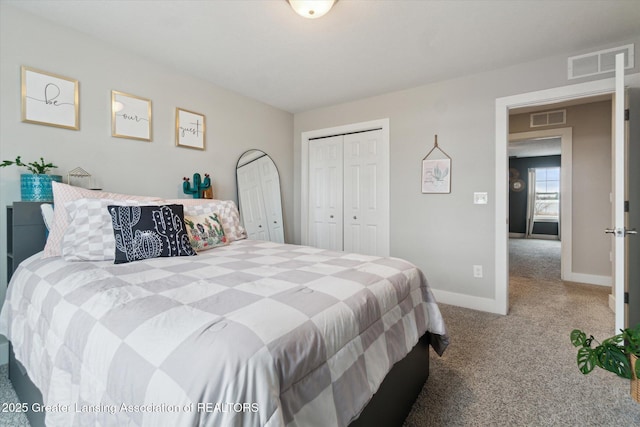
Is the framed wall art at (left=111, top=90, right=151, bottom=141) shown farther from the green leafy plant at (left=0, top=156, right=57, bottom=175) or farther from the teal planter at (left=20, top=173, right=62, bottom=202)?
the teal planter at (left=20, top=173, right=62, bottom=202)

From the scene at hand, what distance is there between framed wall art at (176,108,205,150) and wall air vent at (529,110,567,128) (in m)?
4.79

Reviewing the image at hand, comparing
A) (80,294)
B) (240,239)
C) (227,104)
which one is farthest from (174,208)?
(227,104)

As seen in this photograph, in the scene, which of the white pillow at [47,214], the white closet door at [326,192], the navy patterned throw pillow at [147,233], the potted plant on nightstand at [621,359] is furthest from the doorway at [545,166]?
the white pillow at [47,214]

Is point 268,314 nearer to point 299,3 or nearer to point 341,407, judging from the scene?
point 341,407

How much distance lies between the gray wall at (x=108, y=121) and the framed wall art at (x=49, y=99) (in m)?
0.04

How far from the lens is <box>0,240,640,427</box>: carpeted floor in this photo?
149 cm

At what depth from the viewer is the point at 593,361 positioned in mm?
1532

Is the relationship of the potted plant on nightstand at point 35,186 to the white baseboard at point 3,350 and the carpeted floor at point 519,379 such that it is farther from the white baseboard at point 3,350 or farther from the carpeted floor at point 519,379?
the carpeted floor at point 519,379

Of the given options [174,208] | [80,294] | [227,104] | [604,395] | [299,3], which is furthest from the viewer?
[227,104]

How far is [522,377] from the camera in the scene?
72.1 inches

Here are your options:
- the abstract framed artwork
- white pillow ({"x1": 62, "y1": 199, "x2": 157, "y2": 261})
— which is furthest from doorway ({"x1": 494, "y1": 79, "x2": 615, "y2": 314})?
white pillow ({"x1": 62, "y1": 199, "x2": 157, "y2": 261})

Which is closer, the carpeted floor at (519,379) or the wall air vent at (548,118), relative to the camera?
the carpeted floor at (519,379)

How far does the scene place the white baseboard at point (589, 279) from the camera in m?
3.89

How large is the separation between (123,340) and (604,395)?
2480mm
